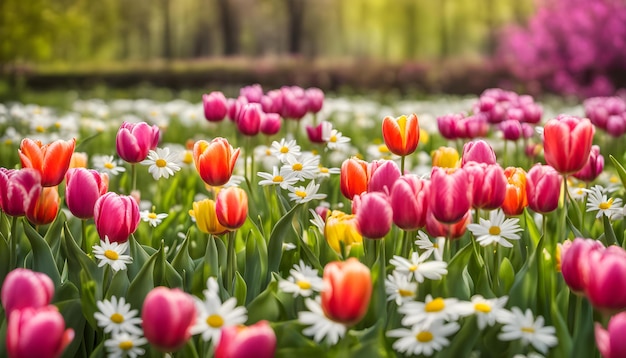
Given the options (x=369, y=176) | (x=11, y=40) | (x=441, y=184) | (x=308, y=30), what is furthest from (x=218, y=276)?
(x=308, y=30)

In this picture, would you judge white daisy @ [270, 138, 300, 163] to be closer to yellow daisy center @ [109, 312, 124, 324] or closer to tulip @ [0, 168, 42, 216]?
tulip @ [0, 168, 42, 216]

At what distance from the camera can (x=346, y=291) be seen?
50.0 inches

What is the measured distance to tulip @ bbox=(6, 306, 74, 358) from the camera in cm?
119

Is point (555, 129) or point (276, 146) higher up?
point (555, 129)

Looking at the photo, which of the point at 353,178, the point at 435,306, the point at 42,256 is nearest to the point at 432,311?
the point at 435,306

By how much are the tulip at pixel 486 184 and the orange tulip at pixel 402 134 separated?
45 cm

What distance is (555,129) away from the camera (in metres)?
1.80

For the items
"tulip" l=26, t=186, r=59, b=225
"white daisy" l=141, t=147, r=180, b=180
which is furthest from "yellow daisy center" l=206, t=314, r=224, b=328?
"white daisy" l=141, t=147, r=180, b=180

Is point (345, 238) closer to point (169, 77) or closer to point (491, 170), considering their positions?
point (491, 170)

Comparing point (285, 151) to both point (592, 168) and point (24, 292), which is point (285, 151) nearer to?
point (592, 168)

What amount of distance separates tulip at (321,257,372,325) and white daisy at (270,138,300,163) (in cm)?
120

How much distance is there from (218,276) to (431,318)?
0.72m

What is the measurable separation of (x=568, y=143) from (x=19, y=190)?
4.52 ft

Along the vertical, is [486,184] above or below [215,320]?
above
